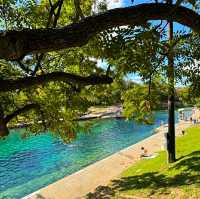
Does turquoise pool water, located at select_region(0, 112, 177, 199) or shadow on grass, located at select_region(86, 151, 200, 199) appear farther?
turquoise pool water, located at select_region(0, 112, 177, 199)

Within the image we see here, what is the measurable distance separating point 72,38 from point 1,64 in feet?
25.3

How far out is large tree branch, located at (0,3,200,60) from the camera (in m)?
4.49

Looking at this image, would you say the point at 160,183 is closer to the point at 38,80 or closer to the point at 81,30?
the point at 38,80

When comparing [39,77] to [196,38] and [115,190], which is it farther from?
[115,190]

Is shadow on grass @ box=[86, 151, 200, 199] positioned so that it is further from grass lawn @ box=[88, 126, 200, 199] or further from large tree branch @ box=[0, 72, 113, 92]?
large tree branch @ box=[0, 72, 113, 92]

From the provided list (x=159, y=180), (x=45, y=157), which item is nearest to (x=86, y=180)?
(x=159, y=180)

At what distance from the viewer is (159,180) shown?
52.2 feet

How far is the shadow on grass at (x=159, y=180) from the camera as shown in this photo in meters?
14.8

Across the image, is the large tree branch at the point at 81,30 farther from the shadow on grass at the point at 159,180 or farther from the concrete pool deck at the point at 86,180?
the concrete pool deck at the point at 86,180

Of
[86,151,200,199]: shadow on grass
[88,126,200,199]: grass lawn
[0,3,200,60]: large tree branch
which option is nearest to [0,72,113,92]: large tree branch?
[0,3,200,60]: large tree branch

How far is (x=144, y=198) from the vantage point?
14047mm

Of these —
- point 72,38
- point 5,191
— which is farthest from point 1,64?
point 5,191

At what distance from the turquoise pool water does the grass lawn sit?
8.28 m

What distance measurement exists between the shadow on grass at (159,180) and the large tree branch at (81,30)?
9.74m
